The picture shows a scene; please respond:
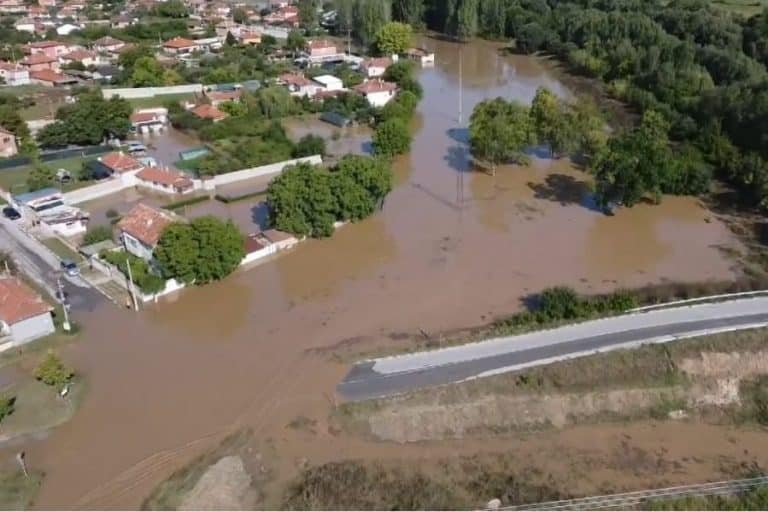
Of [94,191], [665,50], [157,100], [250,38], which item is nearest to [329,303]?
[94,191]

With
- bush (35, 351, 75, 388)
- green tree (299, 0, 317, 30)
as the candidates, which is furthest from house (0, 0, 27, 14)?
bush (35, 351, 75, 388)

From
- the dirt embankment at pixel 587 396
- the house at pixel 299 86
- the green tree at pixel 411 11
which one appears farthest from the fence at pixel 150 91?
the dirt embankment at pixel 587 396

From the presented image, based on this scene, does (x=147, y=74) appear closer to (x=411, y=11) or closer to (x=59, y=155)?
(x=59, y=155)

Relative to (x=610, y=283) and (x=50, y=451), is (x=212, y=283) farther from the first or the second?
(x=610, y=283)

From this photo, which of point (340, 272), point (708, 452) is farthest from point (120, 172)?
point (708, 452)

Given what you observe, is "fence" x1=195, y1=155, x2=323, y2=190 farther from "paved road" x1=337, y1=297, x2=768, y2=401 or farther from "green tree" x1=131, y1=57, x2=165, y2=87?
"green tree" x1=131, y1=57, x2=165, y2=87

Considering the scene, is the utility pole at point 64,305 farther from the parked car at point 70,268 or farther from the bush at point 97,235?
the bush at point 97,235
